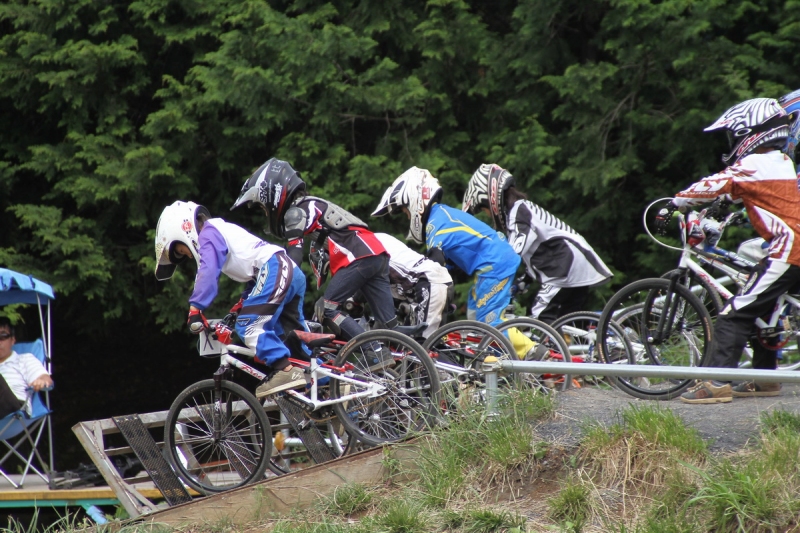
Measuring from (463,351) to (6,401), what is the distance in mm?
4802

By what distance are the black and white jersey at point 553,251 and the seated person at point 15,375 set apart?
477 cm

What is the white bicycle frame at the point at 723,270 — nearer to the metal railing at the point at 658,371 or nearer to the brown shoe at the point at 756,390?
the brown shoe at the point at 756,390

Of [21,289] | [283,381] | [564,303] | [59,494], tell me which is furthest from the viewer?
[21,289]

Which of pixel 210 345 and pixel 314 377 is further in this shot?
pixel 210 345

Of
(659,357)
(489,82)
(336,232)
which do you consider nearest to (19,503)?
(336,232)

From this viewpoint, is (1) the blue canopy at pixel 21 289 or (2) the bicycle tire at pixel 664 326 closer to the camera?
(2) the bicycle tire at pixel 664 326

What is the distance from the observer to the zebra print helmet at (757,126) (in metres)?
6.08

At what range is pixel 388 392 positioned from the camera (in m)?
6.02

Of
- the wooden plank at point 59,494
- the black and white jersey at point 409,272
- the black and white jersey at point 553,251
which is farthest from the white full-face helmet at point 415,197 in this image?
the wooden plank at point 59,494

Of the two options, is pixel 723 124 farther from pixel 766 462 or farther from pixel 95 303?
pixel 95 303

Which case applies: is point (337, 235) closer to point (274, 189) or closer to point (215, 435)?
point (274, 189)

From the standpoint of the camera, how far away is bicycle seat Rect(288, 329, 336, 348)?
6.23m

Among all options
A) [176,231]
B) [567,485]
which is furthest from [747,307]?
[176,231]

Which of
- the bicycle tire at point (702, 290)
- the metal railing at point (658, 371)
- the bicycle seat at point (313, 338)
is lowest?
the metal railing at point (658, 371)
